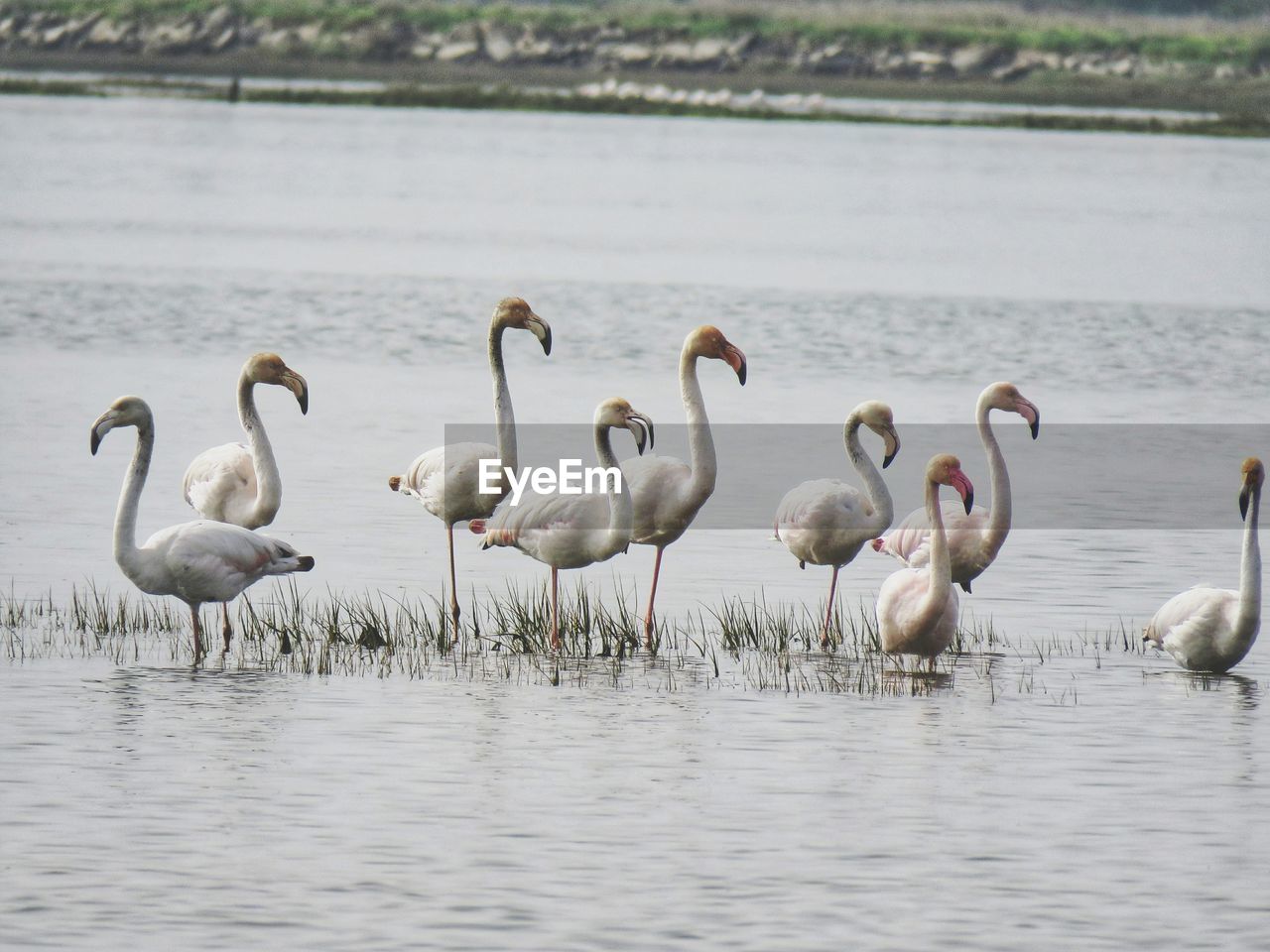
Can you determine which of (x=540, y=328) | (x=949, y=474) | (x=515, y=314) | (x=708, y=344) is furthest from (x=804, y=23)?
(x=949, y=474)

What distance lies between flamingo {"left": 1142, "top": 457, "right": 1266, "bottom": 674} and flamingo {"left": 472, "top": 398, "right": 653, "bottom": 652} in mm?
2820

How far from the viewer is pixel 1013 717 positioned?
1137 cm

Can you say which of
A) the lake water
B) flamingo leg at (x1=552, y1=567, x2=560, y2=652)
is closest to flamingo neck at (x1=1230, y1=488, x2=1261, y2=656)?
the lake water

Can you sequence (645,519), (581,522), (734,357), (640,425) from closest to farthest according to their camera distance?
(581,522), (640,425), (645,519), (734,357)

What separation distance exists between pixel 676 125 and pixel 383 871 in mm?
85994

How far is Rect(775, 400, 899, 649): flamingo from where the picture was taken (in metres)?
12.9

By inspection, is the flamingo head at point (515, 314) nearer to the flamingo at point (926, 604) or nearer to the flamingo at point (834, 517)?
the flamingo at point (834, 517)

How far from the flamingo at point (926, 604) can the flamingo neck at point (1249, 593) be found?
1.42m

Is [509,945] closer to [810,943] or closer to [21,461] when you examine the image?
[810,943]

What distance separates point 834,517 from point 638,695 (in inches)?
72.7

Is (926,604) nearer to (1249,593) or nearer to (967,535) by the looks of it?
(967,535)

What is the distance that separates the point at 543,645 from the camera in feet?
41.2

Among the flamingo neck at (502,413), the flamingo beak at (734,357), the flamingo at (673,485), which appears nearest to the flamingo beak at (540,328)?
the flamingo neck at (502,413)

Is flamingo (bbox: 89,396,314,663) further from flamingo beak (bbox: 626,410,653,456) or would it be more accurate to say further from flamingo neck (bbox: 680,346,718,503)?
flamingo neck (bbox: 680,346,718,503)
